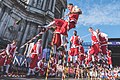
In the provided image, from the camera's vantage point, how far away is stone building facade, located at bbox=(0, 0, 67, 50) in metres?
28.0

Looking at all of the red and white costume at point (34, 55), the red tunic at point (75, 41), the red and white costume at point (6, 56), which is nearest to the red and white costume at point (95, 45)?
the red tunic at point (75, 41)

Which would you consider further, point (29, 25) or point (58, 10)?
point (58, 10)

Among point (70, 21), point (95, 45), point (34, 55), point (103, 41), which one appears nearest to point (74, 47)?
point (95, 45)

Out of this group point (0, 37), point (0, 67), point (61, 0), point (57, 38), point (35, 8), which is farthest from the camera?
point (61, 0)

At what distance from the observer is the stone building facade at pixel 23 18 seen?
2803 cm

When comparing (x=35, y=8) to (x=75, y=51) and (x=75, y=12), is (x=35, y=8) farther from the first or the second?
(x=75, y=12)

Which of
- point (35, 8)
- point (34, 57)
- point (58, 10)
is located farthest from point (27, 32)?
point (34, 57)

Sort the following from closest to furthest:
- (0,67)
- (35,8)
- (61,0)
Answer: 1. (0,67)
2. (35,8)
3. (61,0)

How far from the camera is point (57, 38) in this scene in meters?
7.61

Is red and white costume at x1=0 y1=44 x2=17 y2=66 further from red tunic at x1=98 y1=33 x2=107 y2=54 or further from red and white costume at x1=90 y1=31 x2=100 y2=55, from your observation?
red tunic at x1=98 y1=33 x2=107 y2=54

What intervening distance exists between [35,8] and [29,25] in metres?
4.86

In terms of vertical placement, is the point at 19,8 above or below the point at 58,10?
below

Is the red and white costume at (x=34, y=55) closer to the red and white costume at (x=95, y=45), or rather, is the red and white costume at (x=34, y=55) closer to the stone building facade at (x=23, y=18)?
the red and white costume at (x=95, y=45)

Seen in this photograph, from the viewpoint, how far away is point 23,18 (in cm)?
3309
